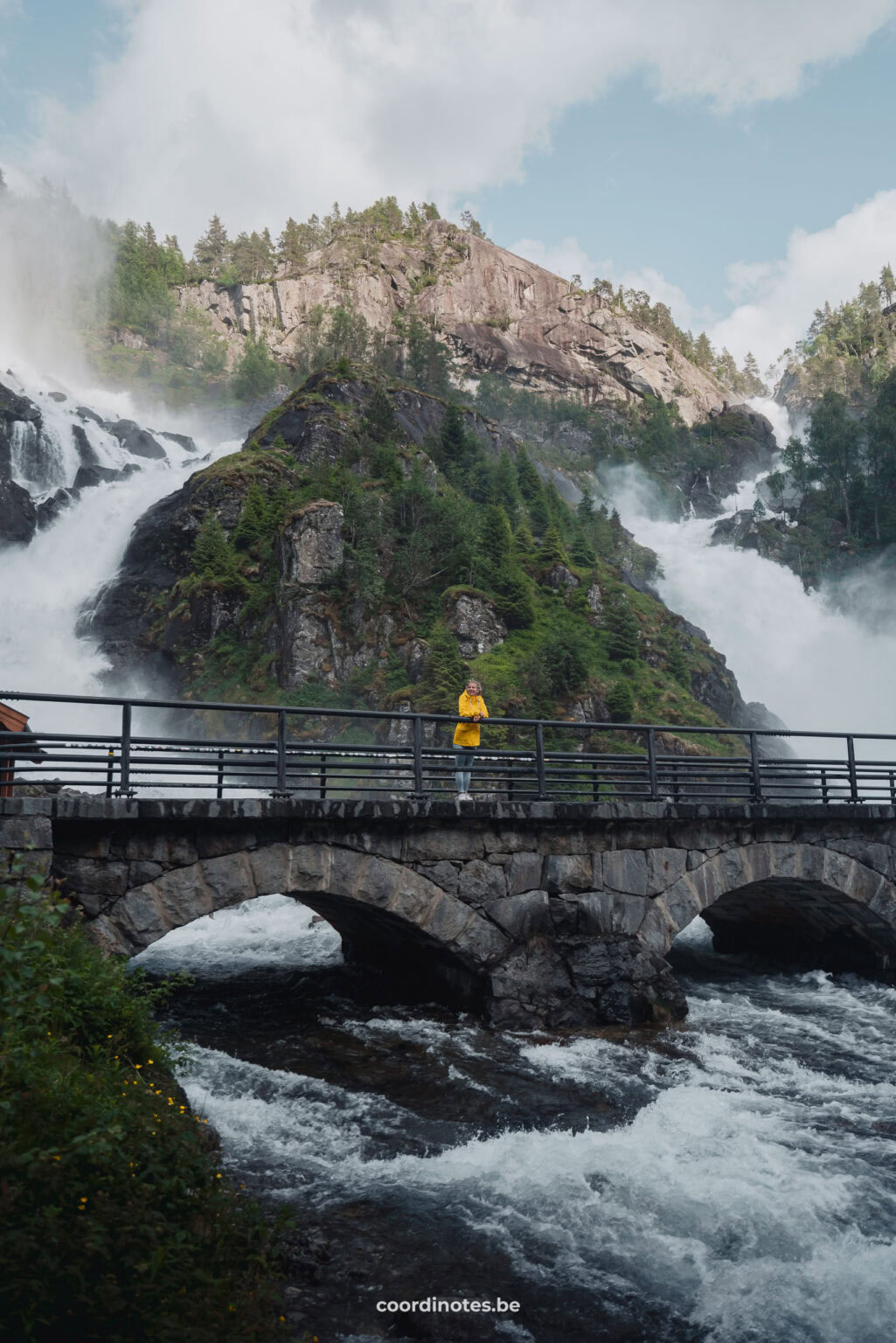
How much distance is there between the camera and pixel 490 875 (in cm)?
1297

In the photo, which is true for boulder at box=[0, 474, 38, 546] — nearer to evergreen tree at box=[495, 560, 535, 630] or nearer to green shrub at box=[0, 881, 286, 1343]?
evergreen tree at box=[495, 560, 535, 630]

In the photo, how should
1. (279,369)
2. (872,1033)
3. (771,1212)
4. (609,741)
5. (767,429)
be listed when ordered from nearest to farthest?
(771,1212)
(872,1033)
(609,741)
(279,369)
(767,429)

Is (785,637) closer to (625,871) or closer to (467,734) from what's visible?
(625,871)

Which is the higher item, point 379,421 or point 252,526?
point 379,421

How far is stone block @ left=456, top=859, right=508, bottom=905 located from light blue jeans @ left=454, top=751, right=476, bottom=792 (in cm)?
116

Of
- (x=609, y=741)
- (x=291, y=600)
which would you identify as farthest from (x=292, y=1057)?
(x=291, y=600)

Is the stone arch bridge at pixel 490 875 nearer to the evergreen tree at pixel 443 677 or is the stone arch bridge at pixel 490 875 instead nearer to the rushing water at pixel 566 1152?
the rushing water at pixel 566 1152

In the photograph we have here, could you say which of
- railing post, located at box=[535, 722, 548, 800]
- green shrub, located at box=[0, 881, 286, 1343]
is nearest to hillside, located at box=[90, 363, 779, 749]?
railing post, located at box=[535, 722, 548, 800]

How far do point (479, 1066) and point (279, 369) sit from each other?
84.5 metres

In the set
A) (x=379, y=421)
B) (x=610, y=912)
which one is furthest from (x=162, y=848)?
(x=379, y=421)

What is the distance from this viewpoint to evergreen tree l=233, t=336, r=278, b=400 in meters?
82.0

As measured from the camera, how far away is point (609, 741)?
34750 millimetres

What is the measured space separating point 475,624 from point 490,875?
26.6 m

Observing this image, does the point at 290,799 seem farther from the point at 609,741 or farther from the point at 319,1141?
the point at 609,741
